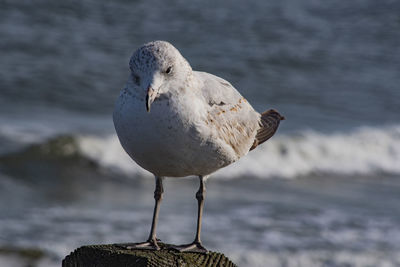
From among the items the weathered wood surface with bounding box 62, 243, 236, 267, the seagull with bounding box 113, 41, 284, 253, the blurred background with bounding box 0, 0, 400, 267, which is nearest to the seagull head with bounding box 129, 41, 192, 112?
the seagull with bounding box 113, 41, 284, 253

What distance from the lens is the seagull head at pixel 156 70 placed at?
3441 mm

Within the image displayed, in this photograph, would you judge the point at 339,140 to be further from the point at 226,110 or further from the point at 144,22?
the point at 226,110

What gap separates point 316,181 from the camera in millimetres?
10734

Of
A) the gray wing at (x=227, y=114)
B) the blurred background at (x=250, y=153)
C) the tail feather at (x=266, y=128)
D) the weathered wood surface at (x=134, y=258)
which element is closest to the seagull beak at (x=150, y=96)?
→ the gray wing at (x=227, y=114)

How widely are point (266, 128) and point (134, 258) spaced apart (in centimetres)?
171

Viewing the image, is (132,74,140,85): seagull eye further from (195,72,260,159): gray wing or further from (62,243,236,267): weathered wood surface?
(62,243,236,267): weathered wood surface

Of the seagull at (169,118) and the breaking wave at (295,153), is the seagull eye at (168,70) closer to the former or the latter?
the seagull at (169,118)

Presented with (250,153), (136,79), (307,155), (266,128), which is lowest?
(136,79)

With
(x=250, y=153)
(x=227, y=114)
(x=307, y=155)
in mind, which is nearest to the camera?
(x=227, y=114)

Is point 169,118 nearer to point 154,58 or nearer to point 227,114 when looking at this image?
point 154,58

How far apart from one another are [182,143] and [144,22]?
1212cm

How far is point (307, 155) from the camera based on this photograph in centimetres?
1164

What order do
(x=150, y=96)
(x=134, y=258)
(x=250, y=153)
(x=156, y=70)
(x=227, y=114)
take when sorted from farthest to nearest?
1. (x=250, y=153)
2. (x=227, y=114)
3. (x=156, y=70)
4. (x=150, y=96)
5. (x=134, y=258)

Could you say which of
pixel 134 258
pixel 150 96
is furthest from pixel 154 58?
pixel 134 258
